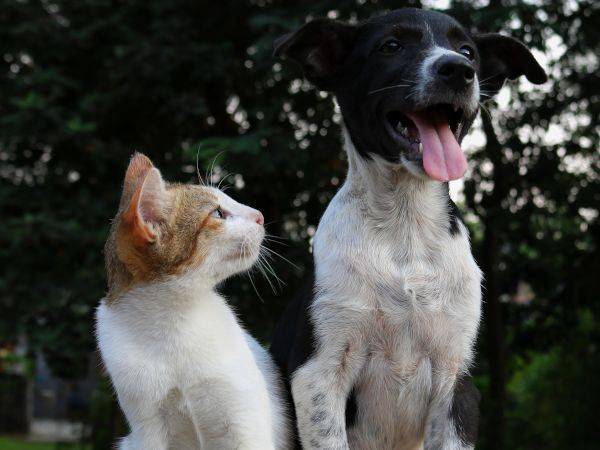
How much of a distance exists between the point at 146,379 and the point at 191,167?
384cm

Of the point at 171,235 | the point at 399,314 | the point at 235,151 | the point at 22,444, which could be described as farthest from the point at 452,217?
the point at 22,444

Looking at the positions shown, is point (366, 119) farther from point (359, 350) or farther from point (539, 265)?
point (539, 265)

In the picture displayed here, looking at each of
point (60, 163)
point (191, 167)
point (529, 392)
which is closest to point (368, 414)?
point (191, 167)

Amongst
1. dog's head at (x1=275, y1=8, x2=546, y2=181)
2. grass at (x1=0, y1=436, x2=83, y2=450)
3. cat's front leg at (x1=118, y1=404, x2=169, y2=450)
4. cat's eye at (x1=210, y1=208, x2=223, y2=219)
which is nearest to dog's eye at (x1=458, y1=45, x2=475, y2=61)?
dog's head at (x1=275, y1=8, x2=546, y2=181)

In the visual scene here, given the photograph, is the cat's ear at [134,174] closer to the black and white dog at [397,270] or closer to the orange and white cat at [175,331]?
the orange and white cat at [175,331]

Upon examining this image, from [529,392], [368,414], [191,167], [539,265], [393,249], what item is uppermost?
[393,249]

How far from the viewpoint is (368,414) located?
10.0 ft

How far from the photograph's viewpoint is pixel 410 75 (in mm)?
2904

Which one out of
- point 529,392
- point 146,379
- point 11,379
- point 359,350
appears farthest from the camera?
point 11,379

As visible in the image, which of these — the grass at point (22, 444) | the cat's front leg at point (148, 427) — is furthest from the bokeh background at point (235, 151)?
the grass at point (22, 444)

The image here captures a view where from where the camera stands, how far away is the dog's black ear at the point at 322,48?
3.14 metres

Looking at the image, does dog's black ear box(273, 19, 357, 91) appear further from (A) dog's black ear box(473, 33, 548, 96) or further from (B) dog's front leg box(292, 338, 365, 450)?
(B) dog's front leg box(292, 338, 365, 450)

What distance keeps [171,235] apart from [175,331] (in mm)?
321

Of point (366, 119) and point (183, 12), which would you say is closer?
point (366, 119)
